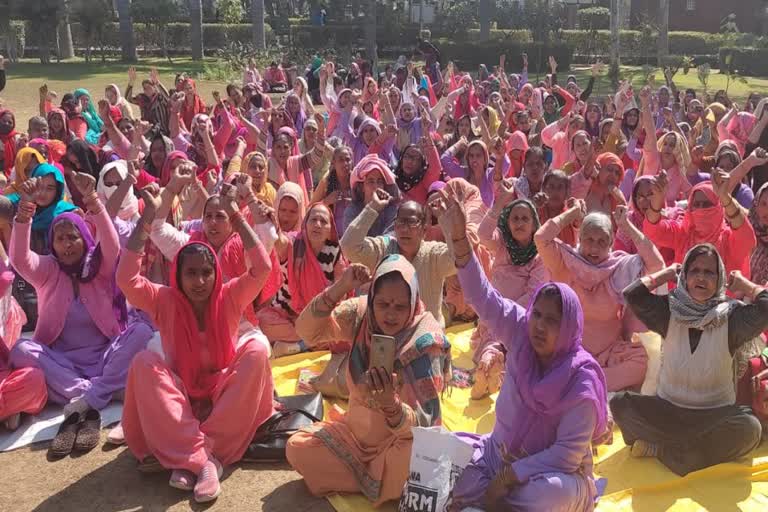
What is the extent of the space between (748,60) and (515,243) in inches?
1057

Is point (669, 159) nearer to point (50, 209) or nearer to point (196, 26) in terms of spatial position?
point (50, 209)

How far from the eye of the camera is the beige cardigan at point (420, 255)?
4.47m

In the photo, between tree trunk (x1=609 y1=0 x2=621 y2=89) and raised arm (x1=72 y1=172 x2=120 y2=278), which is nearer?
raised arm (x1=72 y1=172 x2=120 y2=278)

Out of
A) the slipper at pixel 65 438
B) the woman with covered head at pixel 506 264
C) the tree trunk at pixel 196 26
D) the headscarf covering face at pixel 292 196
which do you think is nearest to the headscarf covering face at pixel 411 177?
the headscarf covering face at pixel 292 196

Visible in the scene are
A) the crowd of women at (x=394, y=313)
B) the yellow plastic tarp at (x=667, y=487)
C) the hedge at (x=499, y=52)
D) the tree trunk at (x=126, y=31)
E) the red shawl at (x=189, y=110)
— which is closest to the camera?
the crowd of women at (x=394, y=313)

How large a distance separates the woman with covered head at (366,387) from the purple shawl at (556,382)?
15.0 inches

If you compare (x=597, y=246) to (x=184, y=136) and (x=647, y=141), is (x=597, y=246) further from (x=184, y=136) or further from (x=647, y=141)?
(x=184, y=136)

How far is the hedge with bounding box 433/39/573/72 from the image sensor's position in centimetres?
2791

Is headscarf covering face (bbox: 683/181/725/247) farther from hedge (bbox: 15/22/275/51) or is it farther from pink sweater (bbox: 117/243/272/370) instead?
hedge (bbox: 15/22/275/51)

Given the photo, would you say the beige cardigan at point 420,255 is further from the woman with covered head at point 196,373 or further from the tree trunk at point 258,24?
the tree trunk at point 258,24

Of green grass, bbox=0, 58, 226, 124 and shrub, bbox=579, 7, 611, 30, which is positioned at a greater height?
shrub, bbox=579, 7, 611, 30

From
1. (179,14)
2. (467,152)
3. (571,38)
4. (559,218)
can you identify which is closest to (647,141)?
(467,152)

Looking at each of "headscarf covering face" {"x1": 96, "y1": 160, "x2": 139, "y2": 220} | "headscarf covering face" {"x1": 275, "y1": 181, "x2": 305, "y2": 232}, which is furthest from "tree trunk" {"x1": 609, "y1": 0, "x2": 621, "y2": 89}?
"headscarf covering face" {"x1": 96, "y1": 160, "x2": 139, "y2": 220}

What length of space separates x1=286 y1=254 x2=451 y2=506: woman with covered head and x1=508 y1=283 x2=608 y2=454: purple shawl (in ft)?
1.25
